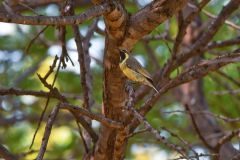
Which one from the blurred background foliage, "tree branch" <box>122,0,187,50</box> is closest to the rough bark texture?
"tree branch" <box>122,0,187,50</box>

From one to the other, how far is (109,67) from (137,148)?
14.6ft

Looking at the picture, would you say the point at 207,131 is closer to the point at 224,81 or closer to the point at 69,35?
the point at 224,81

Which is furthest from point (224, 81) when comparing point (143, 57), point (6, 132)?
point (6, 132)

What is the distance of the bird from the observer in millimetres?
2285

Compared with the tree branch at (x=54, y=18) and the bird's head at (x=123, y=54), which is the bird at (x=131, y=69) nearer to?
the bird's head at (x=123, y=54)

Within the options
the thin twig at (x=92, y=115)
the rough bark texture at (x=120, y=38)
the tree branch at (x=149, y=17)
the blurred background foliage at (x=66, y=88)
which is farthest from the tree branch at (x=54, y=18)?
the blurred background foliage at (x=66, y=88)

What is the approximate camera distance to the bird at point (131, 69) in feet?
7.50

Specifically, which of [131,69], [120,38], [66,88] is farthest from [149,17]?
[66,88]

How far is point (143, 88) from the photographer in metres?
3.59

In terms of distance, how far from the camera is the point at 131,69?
94.1 inches

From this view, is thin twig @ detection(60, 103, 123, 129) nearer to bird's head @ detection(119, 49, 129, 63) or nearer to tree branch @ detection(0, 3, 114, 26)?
bird's head @ detection(119, 49, 129, 63)

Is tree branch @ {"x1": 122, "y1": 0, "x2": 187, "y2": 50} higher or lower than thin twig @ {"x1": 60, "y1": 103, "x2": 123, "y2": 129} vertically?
higher

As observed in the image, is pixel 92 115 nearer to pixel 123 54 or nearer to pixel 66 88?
pixel 123 54

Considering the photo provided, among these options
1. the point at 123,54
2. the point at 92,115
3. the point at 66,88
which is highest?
the point at 66,88
